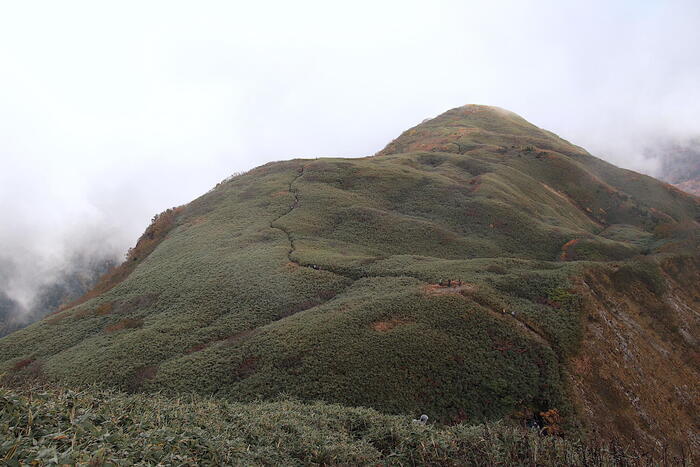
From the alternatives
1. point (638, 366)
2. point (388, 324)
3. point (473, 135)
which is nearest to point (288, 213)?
point (388, 324)

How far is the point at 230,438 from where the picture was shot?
13.0 m

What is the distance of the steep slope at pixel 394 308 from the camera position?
24156 mm

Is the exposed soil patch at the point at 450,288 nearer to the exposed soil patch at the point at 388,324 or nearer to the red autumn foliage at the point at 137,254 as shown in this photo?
the exposed soil patch at the point at 388,324

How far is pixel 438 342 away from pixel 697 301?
3691 centimetres

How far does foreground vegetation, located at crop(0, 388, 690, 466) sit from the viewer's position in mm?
8914

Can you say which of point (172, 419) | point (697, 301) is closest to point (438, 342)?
point (172, 419)

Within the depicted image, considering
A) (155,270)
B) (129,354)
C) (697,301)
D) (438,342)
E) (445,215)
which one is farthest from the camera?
(445,215)

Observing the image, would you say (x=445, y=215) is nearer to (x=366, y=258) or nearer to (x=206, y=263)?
(x=366, y=258)

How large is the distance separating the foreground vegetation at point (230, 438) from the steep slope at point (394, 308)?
711cm

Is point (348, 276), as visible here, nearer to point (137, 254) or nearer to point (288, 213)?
point (288, 213)

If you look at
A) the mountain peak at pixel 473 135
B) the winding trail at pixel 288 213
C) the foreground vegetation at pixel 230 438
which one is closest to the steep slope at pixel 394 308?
the winding trail at pixel 288 213

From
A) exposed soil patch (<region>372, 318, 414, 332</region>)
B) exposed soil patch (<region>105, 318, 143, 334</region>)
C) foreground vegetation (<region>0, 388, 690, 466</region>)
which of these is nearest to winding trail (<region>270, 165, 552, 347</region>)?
exposed soil patch (<region>372, 318, 414, 332</region>)

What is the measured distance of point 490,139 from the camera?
115125 mm

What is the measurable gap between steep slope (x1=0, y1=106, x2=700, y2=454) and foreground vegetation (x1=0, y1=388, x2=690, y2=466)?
23.3ft
